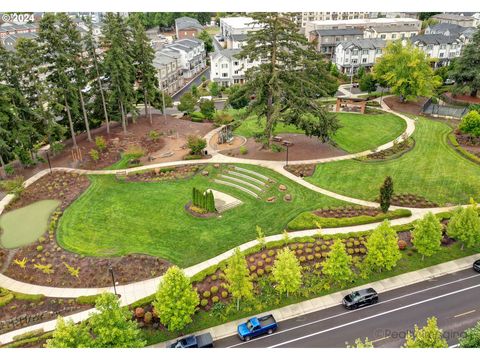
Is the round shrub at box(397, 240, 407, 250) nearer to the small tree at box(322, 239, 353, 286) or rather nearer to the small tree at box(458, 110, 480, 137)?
the small tree at box(322, 239, 353, 286)

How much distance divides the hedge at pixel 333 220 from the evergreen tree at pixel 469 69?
1874 inches

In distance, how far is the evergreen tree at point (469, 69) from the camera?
73.9 metres

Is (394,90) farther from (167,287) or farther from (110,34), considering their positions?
(167,287)

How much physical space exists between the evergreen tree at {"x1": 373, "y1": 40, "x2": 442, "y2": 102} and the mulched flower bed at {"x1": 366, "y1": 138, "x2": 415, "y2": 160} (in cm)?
2120

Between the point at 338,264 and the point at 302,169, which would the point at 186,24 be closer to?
the point at 302,169

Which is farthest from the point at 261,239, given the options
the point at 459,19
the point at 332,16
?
the point at 459,19

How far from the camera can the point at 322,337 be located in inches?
1125

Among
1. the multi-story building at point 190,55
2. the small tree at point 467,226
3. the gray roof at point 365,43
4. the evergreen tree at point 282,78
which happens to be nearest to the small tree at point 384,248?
the small tree at point 467,226

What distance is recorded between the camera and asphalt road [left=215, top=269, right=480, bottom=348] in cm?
2828

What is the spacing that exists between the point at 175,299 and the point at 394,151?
39.5 meters

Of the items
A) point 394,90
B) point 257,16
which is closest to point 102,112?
point 257,16

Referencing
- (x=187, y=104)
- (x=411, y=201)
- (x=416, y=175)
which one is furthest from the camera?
(x=187, y=104)

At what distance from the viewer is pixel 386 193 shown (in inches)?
1551

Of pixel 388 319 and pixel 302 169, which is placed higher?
pixel 302 169
